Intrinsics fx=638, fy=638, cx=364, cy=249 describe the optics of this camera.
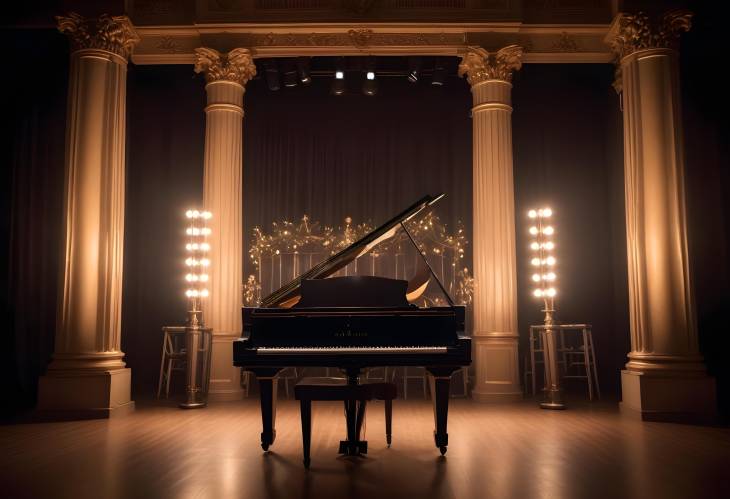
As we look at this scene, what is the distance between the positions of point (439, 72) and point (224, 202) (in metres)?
3.79

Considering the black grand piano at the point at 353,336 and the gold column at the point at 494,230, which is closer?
the black grand piano at the point at 353,336

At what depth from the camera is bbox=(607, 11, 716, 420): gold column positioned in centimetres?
636

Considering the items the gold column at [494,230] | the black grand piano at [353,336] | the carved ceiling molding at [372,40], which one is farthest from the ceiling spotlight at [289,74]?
the black grand piano at [353,336]

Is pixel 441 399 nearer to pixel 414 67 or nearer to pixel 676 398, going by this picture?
pixel 676 398

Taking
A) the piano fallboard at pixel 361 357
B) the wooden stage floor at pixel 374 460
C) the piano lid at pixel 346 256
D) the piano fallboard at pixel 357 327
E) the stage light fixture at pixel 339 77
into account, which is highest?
the stage light fixture at pixel 339 77

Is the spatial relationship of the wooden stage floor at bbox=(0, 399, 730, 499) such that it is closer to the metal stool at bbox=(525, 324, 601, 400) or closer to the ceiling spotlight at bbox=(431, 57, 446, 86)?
the metal stool at bbox=(525, 324, 601, 400)

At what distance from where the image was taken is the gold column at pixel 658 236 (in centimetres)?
636

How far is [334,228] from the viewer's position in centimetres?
1014

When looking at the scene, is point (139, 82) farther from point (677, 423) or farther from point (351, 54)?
point (677, 423)

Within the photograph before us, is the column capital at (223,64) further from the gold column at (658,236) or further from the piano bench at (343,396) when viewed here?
the piano bench at (343,396)

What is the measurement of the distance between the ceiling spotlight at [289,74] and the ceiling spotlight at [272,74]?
0.14 metres

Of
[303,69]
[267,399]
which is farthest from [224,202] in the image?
[267,399]

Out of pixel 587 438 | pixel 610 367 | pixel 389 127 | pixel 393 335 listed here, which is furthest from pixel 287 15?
pixel 610 367

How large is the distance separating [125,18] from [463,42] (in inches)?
161
